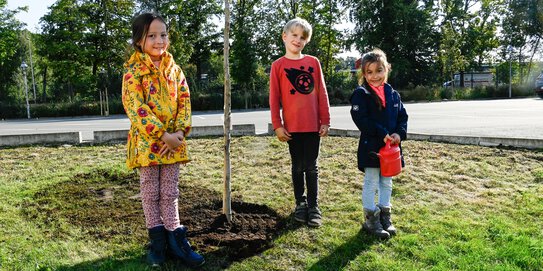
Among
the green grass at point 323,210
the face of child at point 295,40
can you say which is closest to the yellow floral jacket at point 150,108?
the green grass at point 323,210

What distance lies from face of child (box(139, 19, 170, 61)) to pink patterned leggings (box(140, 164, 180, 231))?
0.83 m

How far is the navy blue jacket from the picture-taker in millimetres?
3623

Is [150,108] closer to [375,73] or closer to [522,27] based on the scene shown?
[375,73]

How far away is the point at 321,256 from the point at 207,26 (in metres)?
39.8

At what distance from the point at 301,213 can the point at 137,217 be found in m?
1.54

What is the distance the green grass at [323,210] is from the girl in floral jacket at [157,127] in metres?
0.23

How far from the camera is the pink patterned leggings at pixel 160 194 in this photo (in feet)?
10.3

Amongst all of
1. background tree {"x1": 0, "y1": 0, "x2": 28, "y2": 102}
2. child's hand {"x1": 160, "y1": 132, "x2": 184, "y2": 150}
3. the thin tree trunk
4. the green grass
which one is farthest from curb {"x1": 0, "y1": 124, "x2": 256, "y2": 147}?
background tree {"x1": 0, "y1": 0, "x2": 28, "y2": 102}

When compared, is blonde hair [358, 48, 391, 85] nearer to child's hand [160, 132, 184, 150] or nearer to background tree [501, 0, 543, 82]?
child's hand [160, 132, 184, 150]

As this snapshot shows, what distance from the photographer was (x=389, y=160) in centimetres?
355

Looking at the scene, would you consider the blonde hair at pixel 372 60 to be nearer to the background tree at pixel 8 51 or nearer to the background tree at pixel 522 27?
the background tree at pixel 8 51

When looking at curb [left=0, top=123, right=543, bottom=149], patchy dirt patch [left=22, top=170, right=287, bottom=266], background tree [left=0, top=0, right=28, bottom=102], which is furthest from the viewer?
background tree [left=0, top=0, right=28, bottom=102]

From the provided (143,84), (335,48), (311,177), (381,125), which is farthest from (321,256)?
(335,48)

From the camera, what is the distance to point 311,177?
3.98 metres
